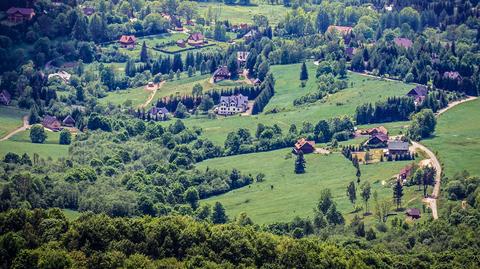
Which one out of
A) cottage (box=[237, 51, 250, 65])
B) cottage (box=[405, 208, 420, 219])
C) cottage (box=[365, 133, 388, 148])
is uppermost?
cottage (box=[405, 208, 420, 219])

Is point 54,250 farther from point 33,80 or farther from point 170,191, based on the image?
point 33,80

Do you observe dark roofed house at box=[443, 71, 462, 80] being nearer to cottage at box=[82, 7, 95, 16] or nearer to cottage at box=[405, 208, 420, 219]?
cottage at box=[405, 208, 420, 219]

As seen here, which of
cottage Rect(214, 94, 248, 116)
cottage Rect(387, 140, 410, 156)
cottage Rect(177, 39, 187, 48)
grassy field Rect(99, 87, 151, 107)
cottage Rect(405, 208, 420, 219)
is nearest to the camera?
cottage Rect(405, 208, 420, 219)

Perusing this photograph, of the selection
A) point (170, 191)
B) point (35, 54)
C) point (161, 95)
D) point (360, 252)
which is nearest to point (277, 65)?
point (161, 95)

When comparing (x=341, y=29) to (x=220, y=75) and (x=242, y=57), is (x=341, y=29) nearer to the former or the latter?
(x=242, y=57)

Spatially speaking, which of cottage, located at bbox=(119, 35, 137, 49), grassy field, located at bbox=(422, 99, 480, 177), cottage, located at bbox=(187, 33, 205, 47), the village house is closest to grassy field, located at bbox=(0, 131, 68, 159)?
the village house

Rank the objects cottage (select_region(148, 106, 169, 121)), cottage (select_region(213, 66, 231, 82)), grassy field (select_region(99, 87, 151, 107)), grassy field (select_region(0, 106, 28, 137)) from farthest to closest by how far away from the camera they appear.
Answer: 1. cottage (select_region(213, 66, 231, 82))
2. grassy field (select_region(99, 87, 151, 107))
3. cottage (select_region(148, 106, 169, 121))
4. grassy field (select_region(0, 106, 28, 137))

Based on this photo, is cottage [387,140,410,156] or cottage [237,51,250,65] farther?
cottage [237,51,250,65]

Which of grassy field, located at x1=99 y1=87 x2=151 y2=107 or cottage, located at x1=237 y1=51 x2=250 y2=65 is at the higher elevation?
cottage, located at x1=237 y1=51 x2=250 y2=65
